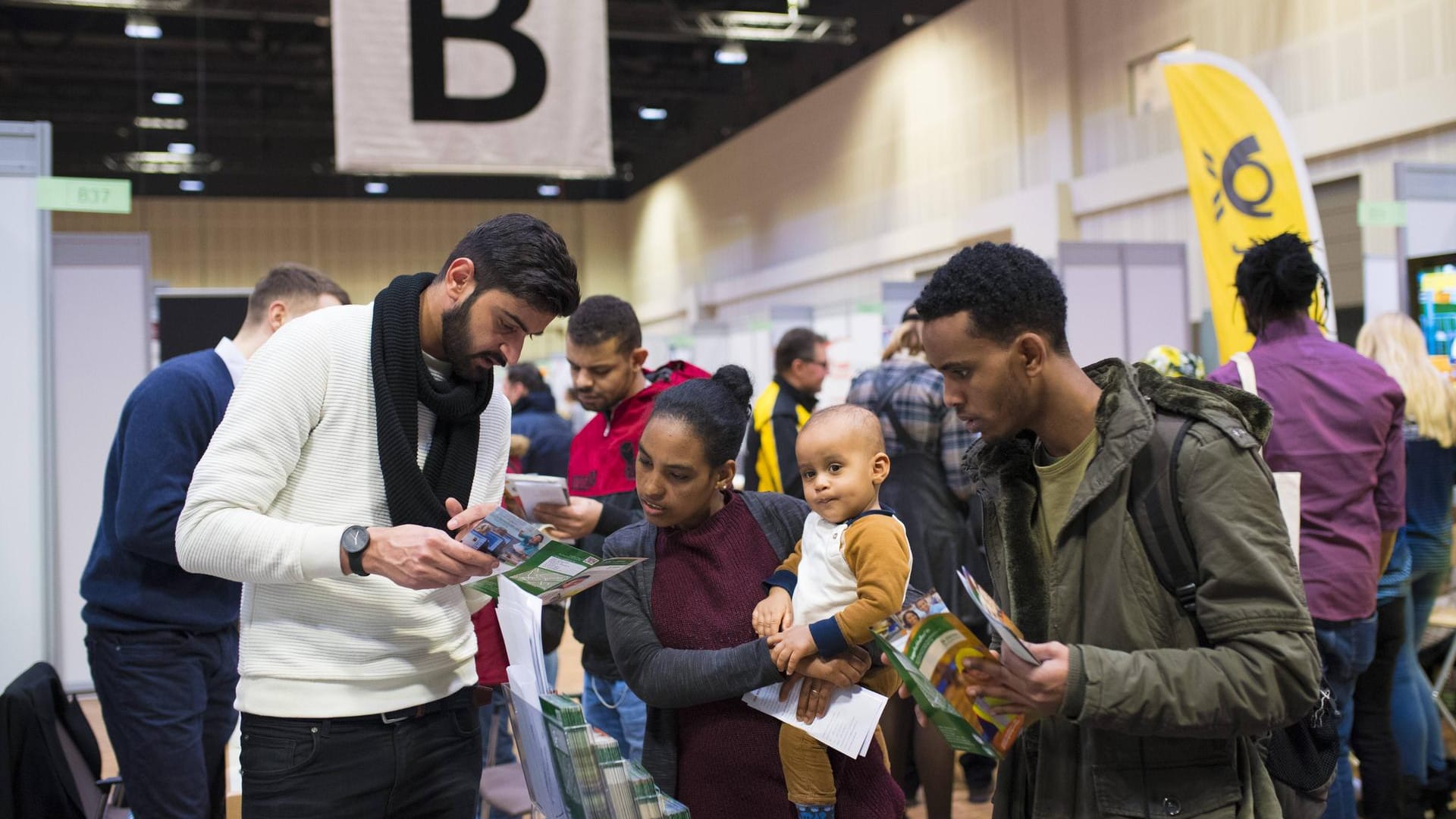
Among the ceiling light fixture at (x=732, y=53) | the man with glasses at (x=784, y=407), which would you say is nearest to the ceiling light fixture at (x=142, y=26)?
the ceiling light fixture at (x=732, y=53)

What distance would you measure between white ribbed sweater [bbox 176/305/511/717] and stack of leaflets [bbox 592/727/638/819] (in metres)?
0.37

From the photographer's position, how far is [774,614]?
1.88m

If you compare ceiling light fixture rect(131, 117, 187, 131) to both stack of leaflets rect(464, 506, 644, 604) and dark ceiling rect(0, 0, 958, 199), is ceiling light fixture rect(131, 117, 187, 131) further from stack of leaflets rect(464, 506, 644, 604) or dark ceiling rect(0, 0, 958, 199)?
stack of leaflets rect(464, 506, 644, 604)

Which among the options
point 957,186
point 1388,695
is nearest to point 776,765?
point 1388,695

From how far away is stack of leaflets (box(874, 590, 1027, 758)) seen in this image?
1327mm

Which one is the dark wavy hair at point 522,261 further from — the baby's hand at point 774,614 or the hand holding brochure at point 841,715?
the hand holding brochure at point 841,715

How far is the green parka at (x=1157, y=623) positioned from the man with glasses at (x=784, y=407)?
2.95 metres

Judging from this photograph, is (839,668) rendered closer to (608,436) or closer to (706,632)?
(706,632)

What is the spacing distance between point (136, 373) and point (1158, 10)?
8.81 meters

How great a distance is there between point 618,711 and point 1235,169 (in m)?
4.31

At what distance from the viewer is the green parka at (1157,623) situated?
134 centimetres

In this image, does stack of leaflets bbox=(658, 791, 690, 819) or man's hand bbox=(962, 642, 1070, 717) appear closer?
man's hand bbox=(962, 642, 1070, 717)

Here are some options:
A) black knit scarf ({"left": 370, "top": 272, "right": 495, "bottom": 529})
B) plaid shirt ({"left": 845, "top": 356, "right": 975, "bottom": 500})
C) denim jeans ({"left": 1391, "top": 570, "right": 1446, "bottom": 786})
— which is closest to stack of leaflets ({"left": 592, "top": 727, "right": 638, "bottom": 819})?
black knit scarf ({"left": 370, "top": 272, "right": 495, "bottom": 529})

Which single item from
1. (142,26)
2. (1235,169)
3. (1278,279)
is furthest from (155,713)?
Result: (142,26)
